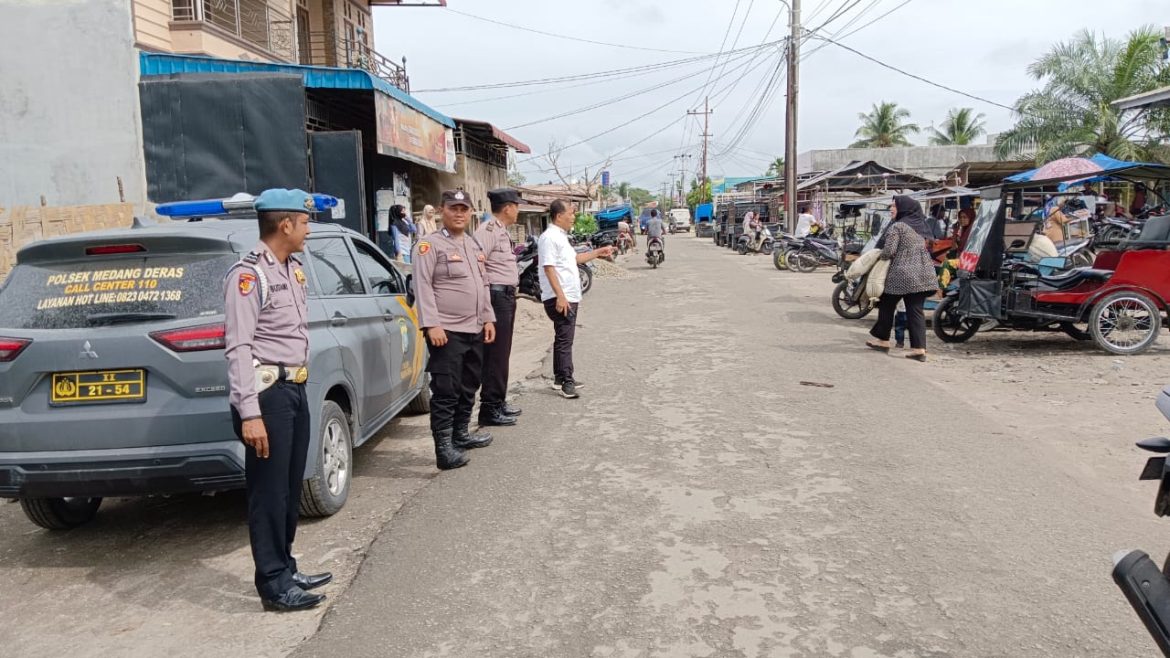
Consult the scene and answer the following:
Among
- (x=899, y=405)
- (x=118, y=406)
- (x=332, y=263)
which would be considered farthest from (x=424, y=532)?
(x=899, y=405)

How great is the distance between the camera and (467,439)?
582 centimetres

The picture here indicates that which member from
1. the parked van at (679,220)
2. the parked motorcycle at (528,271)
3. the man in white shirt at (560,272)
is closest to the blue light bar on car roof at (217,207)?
the man in white shirt at (560,272)

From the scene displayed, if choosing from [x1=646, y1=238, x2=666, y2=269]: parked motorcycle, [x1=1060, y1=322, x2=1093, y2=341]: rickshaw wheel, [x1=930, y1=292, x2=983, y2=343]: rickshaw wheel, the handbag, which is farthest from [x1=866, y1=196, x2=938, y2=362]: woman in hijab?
[x1=646, y1=238, x2=666, y2=269]: parked motorcycle

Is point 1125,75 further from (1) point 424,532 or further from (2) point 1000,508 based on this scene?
(1) point 424,532

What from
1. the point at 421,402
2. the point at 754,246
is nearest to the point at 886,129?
the point at 754,246

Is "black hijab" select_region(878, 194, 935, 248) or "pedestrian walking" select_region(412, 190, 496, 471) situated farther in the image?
"black hijab" select_region(878, 194, 935, 248)

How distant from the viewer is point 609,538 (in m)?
4.15

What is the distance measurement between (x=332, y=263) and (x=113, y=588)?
2295 millimetres

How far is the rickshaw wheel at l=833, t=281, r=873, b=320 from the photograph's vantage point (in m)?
12.5

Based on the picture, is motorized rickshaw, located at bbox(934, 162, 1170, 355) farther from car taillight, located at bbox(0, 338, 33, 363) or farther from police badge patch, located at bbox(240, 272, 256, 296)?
car taillight, located at bbox(0, 338, 33, 363)

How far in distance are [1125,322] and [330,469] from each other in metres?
8.65

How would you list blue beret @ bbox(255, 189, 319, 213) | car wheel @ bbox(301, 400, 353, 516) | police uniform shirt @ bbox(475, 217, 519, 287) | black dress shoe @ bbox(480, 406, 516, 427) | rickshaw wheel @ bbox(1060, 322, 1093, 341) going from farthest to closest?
rickshaw wheel @ bbox(1060, 322, 1093, 341)
black dress shoe @ bbox(480, 406, 516, 427)
police uniform shirt @ bbox(475, 217, 519, 287)
car wheel @ bbox(301, 400, 353, 516)
blue beret @ bbox(255, 189, 319, 213)

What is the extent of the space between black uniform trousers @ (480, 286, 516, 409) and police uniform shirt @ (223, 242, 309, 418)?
2743mm

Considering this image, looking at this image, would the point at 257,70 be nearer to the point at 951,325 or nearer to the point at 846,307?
the point at 846,307
